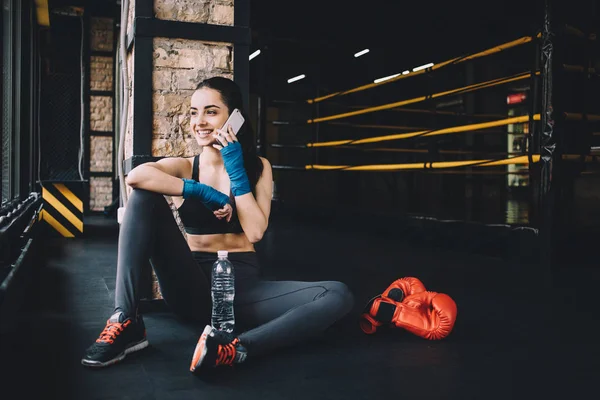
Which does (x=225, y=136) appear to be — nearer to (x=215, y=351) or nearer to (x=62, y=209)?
(x=215, y=351)

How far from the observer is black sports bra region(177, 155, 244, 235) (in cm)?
231

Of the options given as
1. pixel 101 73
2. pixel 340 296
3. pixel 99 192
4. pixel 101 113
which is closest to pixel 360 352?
pixel 340 296

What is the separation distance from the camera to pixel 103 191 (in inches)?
377

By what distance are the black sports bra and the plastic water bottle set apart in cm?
12

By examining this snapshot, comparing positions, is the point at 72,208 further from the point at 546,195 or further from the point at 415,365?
the point at 415,365

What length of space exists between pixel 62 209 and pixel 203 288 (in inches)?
182

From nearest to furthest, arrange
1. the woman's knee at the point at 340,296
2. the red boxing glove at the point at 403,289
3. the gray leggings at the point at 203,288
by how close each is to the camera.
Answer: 1. the gray leggings at the point at 203,288
2. the woman's knee at the point at 340,296
3. the red boxing glove at the point at 403,289

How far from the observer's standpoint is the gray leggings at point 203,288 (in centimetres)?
210

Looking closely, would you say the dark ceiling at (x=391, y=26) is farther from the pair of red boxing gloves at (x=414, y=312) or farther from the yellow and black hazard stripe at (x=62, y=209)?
the pair of red boxing gloves at (x=414, y=312)

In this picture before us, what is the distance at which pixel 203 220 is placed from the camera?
2.33 meters

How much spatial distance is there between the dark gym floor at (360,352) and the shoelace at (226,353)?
5 cm

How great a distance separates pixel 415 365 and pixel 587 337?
33.7 inches

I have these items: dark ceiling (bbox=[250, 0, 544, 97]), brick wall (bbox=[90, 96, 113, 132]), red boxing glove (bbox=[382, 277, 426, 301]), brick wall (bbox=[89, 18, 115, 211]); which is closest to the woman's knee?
red boxing glove (bbox=[382, 277, 426, 301])

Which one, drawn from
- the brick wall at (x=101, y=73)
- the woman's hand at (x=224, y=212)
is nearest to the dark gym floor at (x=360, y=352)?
the woman's hand at (x=224, y=212)
